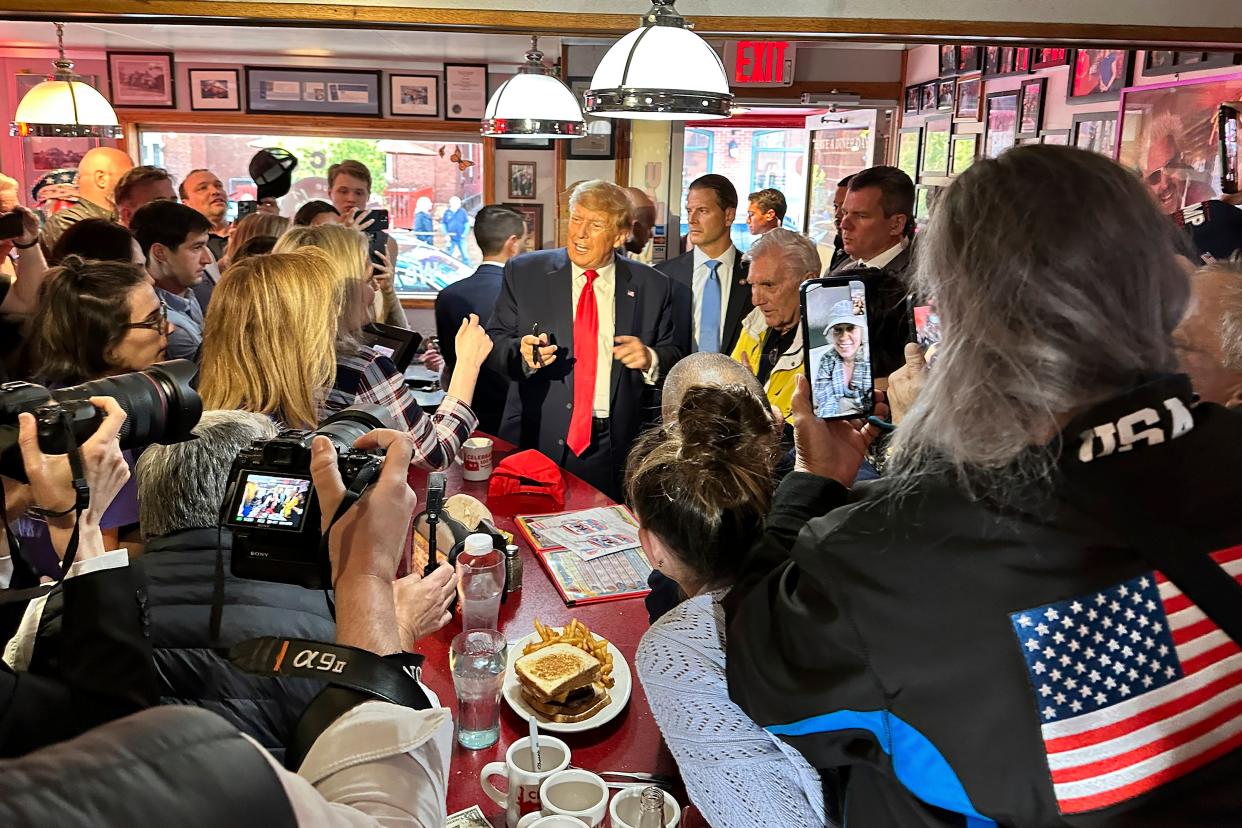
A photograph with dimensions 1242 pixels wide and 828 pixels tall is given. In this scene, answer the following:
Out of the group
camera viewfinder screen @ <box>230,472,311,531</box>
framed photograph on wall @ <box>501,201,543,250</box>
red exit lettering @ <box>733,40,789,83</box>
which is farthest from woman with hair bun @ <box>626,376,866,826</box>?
framed photograph on wall @ <box>501,201,543,250</box>

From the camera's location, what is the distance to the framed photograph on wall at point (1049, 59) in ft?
14.3

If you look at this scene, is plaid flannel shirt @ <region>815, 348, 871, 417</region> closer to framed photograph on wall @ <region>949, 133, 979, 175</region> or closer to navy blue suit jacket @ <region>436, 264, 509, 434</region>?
navy blue suit jacket @ <region>436, 264, 509, 434</region>

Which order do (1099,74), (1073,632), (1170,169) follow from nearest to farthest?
(1073,632), (1170,169), (1099,74)

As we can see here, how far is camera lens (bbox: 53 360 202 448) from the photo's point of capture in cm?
138

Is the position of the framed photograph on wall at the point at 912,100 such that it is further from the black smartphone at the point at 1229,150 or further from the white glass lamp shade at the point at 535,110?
the white glass lamp shade at the point at 535,110

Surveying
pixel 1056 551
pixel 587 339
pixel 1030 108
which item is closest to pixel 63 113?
pixel 587 339

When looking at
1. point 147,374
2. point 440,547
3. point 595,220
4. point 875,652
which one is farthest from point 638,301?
point 875,652

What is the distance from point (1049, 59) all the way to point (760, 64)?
196cm

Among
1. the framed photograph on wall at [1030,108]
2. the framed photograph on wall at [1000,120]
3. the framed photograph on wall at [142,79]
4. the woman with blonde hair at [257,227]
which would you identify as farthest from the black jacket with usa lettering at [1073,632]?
the framed photograph on wall at [142,79]

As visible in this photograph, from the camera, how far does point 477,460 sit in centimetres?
298

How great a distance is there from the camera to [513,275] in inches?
136

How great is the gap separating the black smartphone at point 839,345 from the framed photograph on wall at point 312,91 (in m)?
5.88

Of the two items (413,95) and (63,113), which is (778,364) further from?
(413,95)

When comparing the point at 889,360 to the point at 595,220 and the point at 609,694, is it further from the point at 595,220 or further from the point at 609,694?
the point at 595,220
